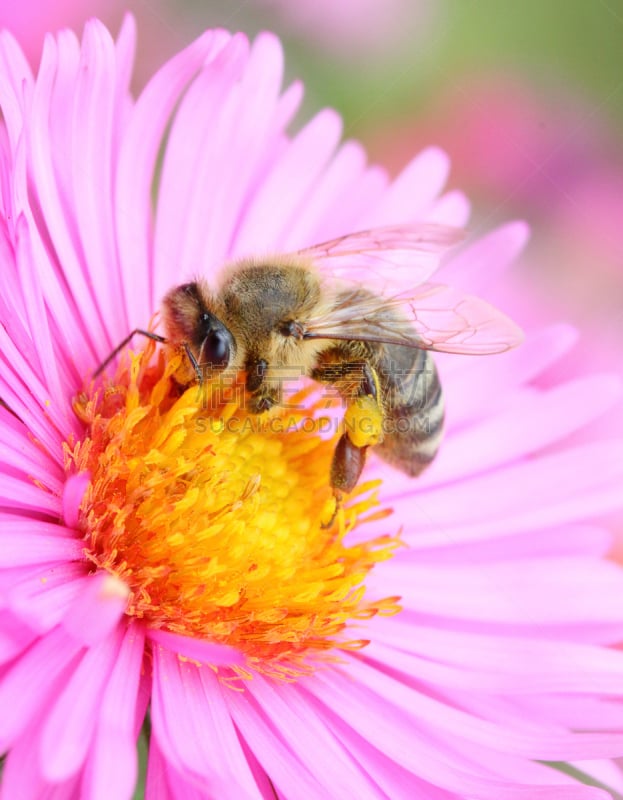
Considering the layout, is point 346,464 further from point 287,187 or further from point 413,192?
point 413,192

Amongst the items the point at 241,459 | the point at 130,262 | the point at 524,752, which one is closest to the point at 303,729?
the point at 524,752

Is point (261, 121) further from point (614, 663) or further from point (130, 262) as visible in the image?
point (614, 663)

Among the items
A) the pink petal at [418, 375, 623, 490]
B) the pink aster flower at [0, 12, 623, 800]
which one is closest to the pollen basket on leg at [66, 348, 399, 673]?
the pink aster flower at [0, 12, 623, 800]

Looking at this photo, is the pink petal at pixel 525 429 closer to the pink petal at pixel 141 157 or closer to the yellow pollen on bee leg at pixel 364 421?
the yellow pollen on bee leg at pixel 364 421

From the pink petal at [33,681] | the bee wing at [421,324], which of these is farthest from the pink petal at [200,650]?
the bee wing at [421,324]

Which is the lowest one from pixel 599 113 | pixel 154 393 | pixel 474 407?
pixel 154 393

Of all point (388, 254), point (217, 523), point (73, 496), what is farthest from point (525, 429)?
point (73, 496)

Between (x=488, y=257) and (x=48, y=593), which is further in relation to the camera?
(x=488, y=257)

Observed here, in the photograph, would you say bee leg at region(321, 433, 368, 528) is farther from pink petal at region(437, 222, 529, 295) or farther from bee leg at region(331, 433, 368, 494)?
pink petal at region(437, 222, 529, 295)
